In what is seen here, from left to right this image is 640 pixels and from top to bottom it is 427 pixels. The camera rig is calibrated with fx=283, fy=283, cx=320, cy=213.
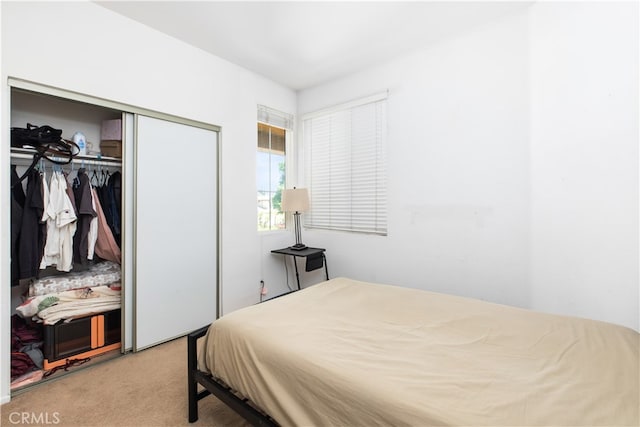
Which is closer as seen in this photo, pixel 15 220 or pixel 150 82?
pixel 15 220

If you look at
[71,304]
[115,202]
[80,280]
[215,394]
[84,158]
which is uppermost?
[84,158]

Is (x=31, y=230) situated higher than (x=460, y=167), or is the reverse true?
(x=460, y=167)

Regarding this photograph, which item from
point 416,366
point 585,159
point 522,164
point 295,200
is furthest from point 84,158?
point 585,159

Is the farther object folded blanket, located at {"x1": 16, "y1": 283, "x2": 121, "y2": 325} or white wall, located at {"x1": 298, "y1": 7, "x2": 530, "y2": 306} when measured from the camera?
white wall, located at {"x1": 298, "y1": 7, "x2": 530, "y2": 306}

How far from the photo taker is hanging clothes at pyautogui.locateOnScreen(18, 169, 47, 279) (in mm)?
1988

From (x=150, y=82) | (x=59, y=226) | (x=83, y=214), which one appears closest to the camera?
(x=59, y=226)

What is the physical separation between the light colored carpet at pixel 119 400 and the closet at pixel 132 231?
27 cm

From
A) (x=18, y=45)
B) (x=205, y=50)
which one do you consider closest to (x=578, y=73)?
(x=205, y=50)

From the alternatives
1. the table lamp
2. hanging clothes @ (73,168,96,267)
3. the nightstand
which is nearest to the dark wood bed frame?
hanging clothes @ (73,168,96,267)

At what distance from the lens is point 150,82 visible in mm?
2434

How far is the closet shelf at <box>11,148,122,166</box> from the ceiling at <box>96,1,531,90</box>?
3.85 feet

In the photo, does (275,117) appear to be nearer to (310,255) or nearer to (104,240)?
(310,255)

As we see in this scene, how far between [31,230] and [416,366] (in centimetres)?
266

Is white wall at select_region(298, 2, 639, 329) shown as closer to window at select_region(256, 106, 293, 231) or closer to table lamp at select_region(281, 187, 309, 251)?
table lamp at select_region(281, 187, 309, 251)
